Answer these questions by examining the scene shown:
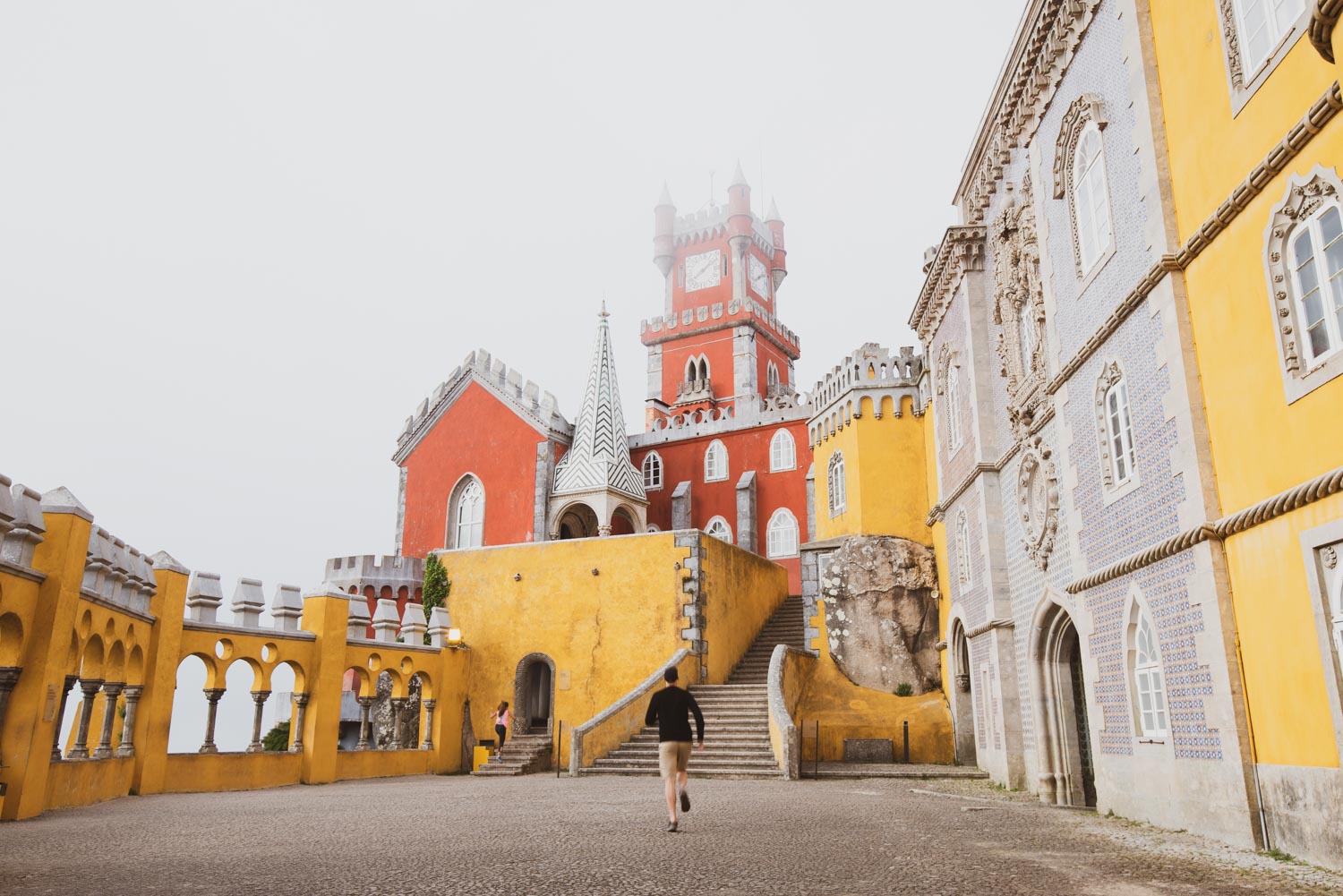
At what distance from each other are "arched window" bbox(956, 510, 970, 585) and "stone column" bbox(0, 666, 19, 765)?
514 inches

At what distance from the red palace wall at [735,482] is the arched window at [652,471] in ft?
0.45

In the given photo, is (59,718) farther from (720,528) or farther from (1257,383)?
(720,528)

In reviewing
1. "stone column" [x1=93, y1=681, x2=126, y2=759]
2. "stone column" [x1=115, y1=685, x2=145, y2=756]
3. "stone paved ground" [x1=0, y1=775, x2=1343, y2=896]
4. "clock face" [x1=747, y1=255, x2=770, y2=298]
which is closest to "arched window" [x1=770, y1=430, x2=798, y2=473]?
"clock face" [x1=747, y1=255, x2=770, y2=298]

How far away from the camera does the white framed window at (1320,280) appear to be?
20.4 feet

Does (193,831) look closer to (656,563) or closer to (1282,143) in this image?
(1282,143)

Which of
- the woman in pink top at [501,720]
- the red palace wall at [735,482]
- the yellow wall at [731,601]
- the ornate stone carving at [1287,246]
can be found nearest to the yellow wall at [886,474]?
the yellow wall at [731,601]

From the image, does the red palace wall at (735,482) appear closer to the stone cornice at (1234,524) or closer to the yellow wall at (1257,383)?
the stone cornice at (1234,524)

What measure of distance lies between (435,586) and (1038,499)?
13547mm

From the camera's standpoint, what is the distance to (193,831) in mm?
8289

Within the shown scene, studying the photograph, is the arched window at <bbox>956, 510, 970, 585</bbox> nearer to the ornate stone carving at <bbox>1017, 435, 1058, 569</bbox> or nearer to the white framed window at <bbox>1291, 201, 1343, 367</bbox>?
the ornate stone carving at <bbox>1017, 435, 1058, 569</bbox>

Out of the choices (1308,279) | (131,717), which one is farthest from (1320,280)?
(131,717)

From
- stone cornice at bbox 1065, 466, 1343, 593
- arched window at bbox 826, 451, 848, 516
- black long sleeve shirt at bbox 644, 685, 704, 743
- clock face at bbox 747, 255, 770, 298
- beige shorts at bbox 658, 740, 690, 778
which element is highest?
clock face at bbox 747, 255, 770, 298

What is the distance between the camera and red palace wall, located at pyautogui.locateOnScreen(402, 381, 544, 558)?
30078 mm

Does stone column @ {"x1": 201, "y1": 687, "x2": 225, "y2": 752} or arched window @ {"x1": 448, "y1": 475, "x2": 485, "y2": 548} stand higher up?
arched window @ {"x1": 448, "y1": 475, "x2": 485, "y2": 548}
